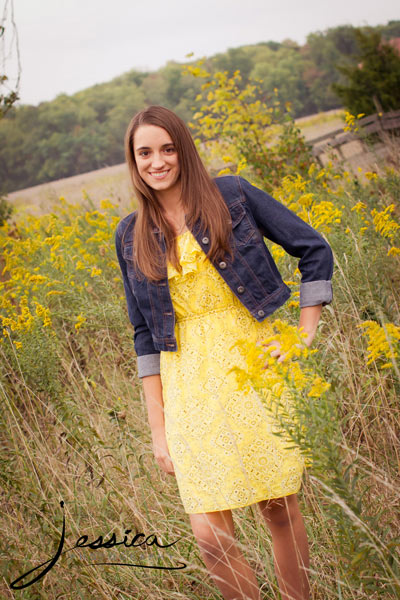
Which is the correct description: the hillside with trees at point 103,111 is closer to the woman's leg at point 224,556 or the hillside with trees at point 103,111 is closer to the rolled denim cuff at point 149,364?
the rolled denim cuff at point 149,364

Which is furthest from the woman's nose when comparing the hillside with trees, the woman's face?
the hillside with trees

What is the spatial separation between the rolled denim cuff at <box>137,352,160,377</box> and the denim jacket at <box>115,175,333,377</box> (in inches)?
3.5

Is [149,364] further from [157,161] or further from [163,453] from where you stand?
[157,161]

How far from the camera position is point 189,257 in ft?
5.89

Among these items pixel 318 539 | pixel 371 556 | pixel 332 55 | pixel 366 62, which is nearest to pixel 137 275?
pixel 371 556

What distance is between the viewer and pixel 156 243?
1.87 metres

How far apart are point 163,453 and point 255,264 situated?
29.4 inches

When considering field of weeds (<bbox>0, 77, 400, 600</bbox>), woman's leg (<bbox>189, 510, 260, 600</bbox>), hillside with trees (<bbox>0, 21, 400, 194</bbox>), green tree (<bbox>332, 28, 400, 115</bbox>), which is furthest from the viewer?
hillside with trees (<bbox>0, 21, 400, 194</bbox>)

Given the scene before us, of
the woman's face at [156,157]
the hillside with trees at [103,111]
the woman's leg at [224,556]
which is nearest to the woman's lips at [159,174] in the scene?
the woman's face at [156,157]

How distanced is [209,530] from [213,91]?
6.52 metres

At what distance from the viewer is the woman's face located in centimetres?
184

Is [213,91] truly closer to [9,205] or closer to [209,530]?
[9,205]

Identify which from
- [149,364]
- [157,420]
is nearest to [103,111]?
[149,364]

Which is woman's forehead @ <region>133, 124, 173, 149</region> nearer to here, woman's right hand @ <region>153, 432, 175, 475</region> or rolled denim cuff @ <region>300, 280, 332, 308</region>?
rolled denim cuff @ <region>300, 280, 332, 308</region>
